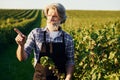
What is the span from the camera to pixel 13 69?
12398 millimetres

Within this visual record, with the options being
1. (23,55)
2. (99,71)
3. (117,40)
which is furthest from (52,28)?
(117,40)

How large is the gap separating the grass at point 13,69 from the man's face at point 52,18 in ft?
23.5

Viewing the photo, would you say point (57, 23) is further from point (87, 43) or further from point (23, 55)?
point (87, 43)

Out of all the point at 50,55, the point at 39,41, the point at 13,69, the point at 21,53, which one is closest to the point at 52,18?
the point at 39,41

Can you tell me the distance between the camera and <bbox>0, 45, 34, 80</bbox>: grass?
10883mm

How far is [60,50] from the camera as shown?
3.74 metres

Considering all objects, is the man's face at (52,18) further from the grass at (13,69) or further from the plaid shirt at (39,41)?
the grass at (13,69)

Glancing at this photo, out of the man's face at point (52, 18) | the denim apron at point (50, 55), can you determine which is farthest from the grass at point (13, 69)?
the man's face at point (52, 18)

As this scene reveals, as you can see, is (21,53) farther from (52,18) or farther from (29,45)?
(52,18)

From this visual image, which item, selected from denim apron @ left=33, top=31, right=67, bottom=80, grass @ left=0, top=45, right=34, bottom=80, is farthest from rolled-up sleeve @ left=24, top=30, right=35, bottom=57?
grass @ left=0, top=45, right=34, bottom=80

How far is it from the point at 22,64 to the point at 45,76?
979 cm

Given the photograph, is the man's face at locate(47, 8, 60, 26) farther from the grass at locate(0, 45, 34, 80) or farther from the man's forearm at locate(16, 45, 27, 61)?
the grass at locate(0, 45, 34, 80)

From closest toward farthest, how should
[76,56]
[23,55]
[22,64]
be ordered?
[23,55], [76,56], [22,64]

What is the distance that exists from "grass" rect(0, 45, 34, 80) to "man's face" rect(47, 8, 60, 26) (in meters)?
7.15
